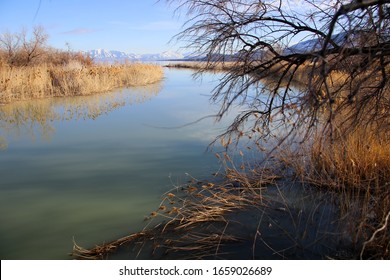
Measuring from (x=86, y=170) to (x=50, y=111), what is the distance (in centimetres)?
552

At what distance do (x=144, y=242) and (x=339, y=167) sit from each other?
2.25 meters

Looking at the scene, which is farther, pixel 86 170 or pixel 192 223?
pixel 86 170

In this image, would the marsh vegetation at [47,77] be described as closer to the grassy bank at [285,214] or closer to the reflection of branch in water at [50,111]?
the reflection of branch in water at [50,111]

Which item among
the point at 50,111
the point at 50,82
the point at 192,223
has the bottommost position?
the point at 192,223

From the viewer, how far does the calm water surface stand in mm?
3473

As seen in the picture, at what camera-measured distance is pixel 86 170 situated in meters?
5.16

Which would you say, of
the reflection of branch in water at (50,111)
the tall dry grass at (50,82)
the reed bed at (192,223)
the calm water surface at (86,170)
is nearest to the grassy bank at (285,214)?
the reed bed at (192,223)

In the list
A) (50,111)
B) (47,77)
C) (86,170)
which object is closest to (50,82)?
(47,77)

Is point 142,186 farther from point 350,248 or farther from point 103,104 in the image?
point 103,104

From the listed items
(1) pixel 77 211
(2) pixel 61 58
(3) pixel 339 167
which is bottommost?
(1) pixel 77 211

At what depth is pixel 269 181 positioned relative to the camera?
437cm

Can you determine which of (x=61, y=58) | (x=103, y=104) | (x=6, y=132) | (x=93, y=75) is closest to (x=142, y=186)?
(x=6, y=132)

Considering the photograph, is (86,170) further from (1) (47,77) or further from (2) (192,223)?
(1) (47,77)

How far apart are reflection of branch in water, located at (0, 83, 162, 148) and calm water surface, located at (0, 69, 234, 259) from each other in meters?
0.03
